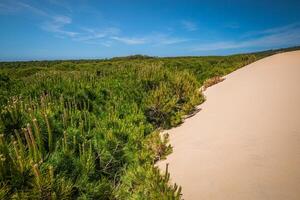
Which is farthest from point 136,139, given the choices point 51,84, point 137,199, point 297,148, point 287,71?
point 287,71

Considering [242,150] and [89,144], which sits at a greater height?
[89,144]

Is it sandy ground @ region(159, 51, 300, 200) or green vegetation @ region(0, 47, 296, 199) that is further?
sandy ground @ region(159, 51, 300, 200)

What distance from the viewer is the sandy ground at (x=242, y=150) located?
3.10 m

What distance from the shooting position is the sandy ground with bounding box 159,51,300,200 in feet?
10.2

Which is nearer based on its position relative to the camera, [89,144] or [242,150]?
[89,144]

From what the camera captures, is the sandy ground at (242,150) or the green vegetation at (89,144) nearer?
the green vegetation at (89,144)

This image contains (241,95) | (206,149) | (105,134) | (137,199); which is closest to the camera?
(137,199)

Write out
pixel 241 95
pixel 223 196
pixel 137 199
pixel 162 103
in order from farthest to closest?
pixel 241 95
pixel 162 103
pixel 223 196
pixel 137 199

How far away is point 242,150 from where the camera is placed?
404 centimetres

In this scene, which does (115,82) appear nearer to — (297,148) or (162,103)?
(162,103)

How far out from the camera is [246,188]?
308 cm

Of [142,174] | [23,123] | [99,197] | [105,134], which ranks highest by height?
[23,123]

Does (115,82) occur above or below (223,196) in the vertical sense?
above

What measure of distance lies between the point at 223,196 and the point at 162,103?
3616mm
